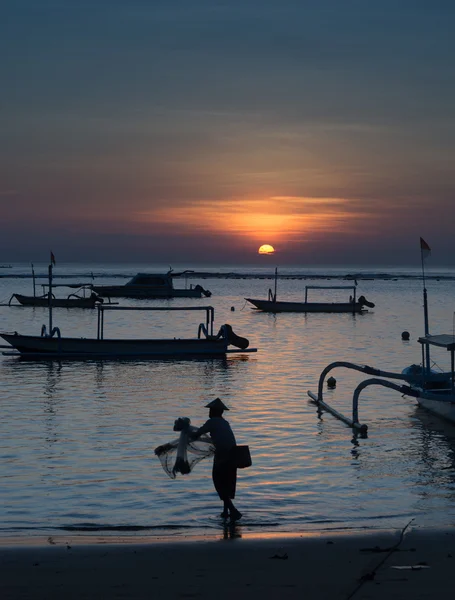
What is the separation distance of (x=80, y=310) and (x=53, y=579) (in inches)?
2858

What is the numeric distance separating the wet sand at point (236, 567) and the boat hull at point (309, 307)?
64409 millimetres

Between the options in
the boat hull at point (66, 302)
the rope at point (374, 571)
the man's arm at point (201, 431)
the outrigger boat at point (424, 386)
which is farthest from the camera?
the boat hull at point (66, 302)

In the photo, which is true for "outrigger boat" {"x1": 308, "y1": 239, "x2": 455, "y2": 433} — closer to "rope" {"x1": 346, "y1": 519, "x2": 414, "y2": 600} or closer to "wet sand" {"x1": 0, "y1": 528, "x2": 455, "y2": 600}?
"rope" {"x1": 346, "y1": 519, "x2": 414, "y2": 600}

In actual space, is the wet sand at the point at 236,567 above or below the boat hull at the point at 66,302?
below

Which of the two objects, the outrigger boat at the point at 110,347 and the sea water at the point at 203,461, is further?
the outrigger boat at the point at 110,347

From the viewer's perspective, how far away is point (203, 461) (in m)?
16.2

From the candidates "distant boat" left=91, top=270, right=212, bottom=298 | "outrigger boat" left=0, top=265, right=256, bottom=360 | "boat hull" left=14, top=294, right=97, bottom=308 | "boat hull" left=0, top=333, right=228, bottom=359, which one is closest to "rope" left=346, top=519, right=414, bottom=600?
"outrigger boat" left=0, top=265, right=256, bottom=360

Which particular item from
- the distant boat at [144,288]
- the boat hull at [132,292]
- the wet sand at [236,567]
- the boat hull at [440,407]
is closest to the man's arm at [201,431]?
the wet sand at [236,567]

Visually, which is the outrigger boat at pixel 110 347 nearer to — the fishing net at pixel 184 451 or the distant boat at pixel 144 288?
the fishing net at pixel 184 451

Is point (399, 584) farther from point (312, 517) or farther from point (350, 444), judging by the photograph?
point (350, 444)

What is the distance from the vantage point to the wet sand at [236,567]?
826 centimetres

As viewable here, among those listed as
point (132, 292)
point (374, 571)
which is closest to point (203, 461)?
point (374, 571)

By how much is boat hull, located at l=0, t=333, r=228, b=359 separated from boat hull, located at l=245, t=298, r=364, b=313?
3839 centimetres

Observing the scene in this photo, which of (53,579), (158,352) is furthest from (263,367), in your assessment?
(53,579)
